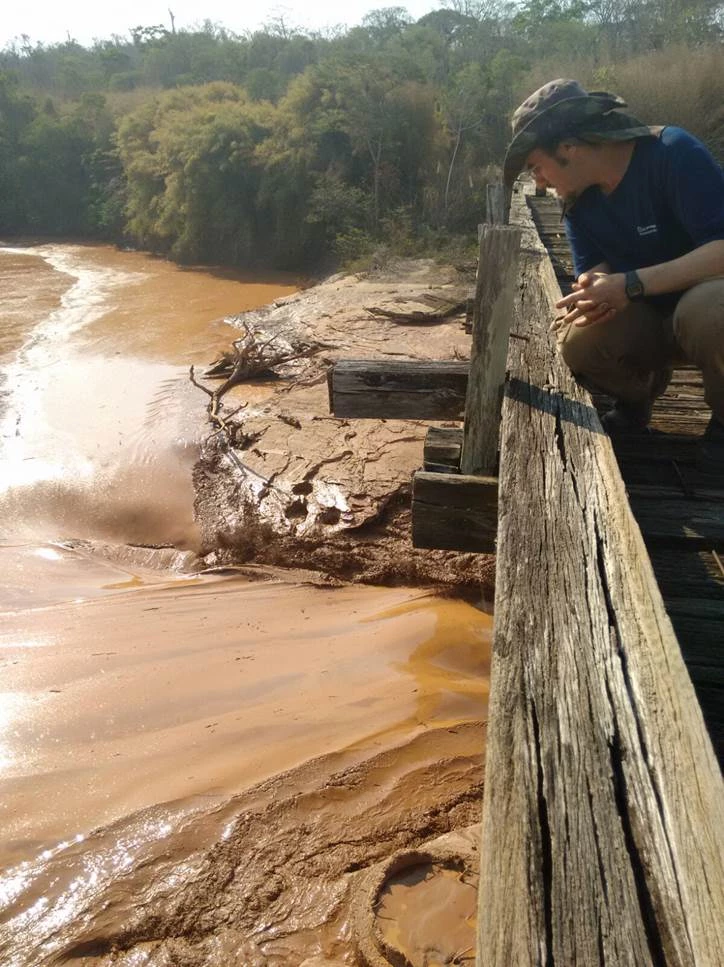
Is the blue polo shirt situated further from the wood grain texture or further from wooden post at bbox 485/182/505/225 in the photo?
wooden post at bbox 485/182/505/225

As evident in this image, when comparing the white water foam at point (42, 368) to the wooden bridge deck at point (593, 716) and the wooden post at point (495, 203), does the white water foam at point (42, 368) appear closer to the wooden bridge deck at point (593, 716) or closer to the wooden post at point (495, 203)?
the wooden bridge deck at point (593, 716)

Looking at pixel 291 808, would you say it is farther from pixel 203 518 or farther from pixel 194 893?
pixel 203 518

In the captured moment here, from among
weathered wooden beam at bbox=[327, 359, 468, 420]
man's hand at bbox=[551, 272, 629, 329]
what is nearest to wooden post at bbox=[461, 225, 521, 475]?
man's hand at bbox=[551, 272, 629, 329]

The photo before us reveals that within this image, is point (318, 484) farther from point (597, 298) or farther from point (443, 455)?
point (597, 298)

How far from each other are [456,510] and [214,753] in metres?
1.34

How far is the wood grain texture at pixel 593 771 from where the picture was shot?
3.05ft

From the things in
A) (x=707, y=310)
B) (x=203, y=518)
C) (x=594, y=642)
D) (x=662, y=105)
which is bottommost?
(x=203, y=518)

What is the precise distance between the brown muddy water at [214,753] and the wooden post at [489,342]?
1046 millimetres

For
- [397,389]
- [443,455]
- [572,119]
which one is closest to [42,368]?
[397,389]

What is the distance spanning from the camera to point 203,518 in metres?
5.77

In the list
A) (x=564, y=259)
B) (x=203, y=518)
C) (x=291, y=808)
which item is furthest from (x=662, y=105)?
(x=291, y=808)

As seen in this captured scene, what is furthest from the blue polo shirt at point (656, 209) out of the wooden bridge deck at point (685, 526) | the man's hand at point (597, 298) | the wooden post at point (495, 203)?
the wooden post at point (495, 203)

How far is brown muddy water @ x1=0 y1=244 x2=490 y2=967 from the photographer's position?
6.34 feet

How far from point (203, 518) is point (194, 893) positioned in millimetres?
3951
